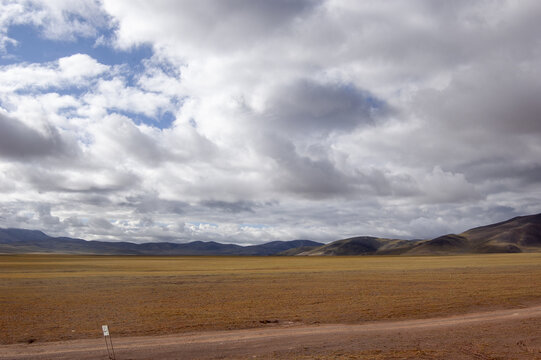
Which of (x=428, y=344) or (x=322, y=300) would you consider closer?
Result: (x=428, y=344)

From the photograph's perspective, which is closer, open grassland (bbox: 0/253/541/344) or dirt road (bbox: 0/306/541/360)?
dirt road (bbox: 0/306/541/360)

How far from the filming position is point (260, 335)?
18.6m

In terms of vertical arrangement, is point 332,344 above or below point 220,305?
above

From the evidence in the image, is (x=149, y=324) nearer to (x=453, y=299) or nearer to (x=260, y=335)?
(x=260, y=335)

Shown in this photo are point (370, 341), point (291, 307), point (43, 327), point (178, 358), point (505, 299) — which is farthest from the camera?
point (505, 299)

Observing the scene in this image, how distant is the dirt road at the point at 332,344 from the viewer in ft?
49.6

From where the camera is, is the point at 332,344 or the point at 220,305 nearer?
the point at 332,344

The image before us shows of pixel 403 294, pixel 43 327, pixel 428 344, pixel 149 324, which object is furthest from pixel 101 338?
pixel 403 294

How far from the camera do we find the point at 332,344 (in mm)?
16688

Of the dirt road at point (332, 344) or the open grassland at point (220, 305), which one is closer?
the dirt road at point (332, 344)

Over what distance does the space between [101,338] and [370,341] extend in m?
11.8

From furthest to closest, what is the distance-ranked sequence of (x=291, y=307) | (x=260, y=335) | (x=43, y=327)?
(x=291, y=307)
(x=43, y=327)
(x=260, y=335)

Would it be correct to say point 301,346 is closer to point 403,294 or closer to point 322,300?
point 322,300

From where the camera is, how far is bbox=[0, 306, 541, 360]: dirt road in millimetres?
15125
